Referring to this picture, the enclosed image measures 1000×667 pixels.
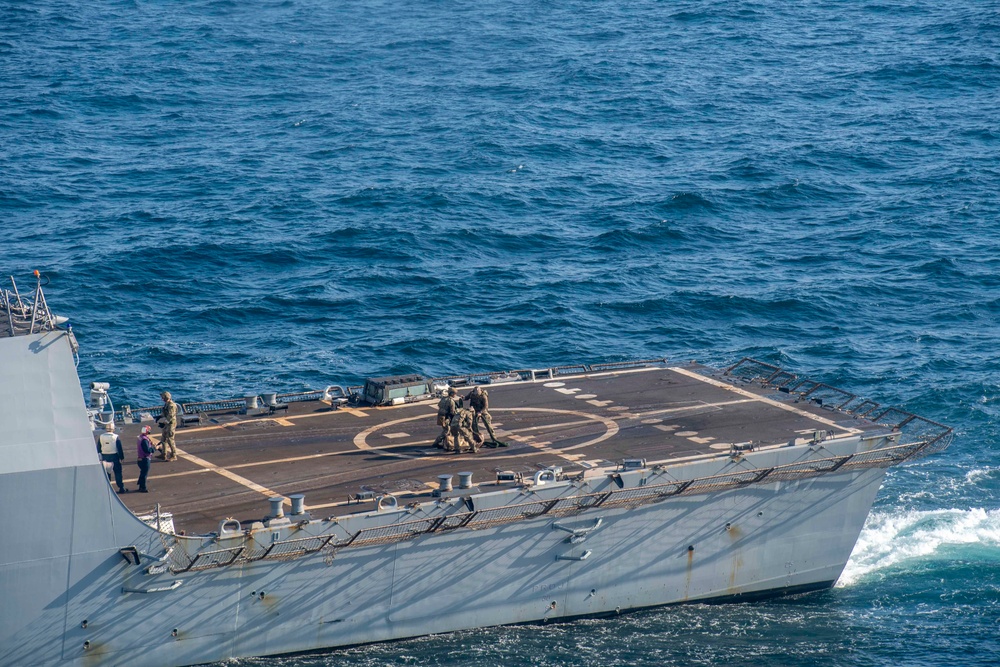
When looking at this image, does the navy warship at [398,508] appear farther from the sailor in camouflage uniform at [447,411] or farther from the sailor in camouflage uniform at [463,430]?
the sailor in camouflage uniform at [447,411]

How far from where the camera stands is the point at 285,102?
362 feet

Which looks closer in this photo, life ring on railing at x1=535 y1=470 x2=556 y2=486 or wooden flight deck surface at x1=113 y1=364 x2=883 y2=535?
wooden flight deck surface at x1=113 y1=364 x2=883 y2=535

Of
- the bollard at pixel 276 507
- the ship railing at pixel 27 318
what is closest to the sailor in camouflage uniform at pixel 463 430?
the bollard at pixel 276 507

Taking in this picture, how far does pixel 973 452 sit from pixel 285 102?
225 feet

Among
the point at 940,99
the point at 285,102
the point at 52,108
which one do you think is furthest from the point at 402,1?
the point at 940,99

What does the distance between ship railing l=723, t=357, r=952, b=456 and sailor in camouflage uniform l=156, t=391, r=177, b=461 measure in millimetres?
24387

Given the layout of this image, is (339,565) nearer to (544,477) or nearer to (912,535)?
(544,477)

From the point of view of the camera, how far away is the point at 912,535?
2104 inches

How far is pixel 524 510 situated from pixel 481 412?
5.68m

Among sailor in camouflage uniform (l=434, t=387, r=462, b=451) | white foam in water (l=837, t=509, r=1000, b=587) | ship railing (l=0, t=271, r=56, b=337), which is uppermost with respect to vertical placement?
ship railing (l=0, t=271, r=56, b=337)

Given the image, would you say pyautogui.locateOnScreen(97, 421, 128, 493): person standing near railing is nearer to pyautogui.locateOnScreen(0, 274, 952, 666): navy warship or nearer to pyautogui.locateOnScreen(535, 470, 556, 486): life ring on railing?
pyautogui.locateOnScreen(0, 274, 952, 666): navy warship

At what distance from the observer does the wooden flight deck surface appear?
43969 millimetres

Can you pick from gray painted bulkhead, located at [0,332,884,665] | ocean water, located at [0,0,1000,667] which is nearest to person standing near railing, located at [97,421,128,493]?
gray painted bulkhead, located at [0,332,884,665]

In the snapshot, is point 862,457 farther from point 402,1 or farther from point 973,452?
point 402,1
